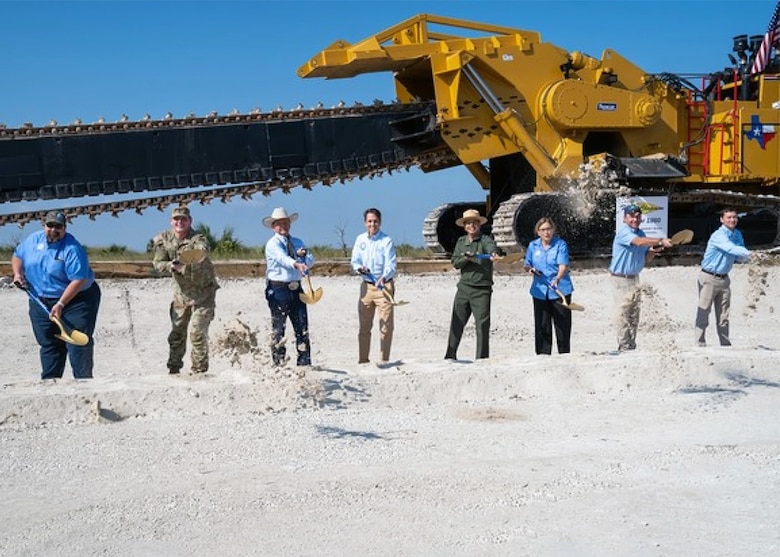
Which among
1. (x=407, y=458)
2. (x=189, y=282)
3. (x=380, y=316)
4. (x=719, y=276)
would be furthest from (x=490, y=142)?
(x=407, y=458)

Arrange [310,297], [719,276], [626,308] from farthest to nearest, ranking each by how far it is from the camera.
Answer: [719,276] → [626,308] → [310,297]

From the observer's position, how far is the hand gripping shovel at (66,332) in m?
7.14

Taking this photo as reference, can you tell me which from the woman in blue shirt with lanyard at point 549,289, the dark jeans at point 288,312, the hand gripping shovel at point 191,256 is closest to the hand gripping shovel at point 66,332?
the hand gripping shovel at point 191,256

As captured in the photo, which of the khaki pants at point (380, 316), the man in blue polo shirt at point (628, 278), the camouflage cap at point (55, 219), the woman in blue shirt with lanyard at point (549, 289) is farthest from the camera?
the man in blue polo shirt at point (628, 278)

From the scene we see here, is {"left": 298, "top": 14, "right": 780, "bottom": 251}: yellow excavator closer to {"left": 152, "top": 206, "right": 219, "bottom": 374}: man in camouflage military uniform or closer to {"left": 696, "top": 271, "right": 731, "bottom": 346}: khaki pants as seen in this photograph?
{"left": 696, "top": 271, "right": 731, "bottom": 346}: khaki pants

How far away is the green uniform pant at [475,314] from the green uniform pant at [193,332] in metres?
2.39

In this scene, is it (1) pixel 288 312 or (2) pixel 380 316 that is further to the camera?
(2) pixel 380 316

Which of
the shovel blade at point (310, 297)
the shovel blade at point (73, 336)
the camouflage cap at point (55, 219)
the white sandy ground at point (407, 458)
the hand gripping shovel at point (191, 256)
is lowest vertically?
the white sandy ground at point (407, 458)

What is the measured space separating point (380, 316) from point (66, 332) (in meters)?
2.79

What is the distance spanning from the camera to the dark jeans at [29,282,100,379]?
24.2 feet

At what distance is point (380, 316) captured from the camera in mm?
8633

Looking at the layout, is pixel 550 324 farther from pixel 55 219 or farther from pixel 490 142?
pixel 490 142

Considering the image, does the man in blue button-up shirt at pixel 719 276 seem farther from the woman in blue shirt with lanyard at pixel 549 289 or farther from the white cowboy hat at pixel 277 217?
the white cowboy hat at pixel 277 217

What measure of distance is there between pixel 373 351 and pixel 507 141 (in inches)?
208
